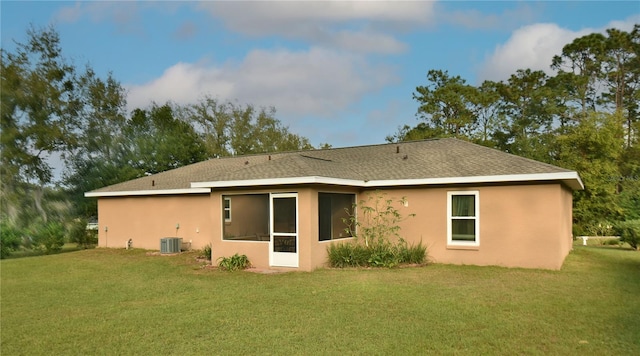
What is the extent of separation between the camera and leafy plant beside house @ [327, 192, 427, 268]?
13094 mm

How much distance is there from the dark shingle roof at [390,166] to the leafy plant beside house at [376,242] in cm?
93

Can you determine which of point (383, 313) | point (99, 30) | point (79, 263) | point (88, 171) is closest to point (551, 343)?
point (383, 313)

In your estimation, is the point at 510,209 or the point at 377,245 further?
the point at 377,245

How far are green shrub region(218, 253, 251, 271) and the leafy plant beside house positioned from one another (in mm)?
2371

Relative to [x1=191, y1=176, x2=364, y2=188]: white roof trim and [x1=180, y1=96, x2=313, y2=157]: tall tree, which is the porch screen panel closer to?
[x1=191, y1=176, x2=364, y2=188]: white roof trim

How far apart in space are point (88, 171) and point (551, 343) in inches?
1300

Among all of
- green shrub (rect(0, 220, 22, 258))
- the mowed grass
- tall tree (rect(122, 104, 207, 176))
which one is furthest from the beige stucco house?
tall tree (rect(122, 104, 207, 176))

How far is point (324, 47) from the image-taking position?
63.2 feet

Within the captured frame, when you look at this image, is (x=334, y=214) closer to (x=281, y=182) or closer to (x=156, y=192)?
(x=281, y=182)

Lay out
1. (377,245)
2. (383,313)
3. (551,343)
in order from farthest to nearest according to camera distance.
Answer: (377,245) → (383,313) → (551,343)

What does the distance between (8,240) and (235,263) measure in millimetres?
10987

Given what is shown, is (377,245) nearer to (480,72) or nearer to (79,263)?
(79,263)

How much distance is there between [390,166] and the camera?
15422 mm

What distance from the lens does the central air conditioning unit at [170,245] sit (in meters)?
17.0
